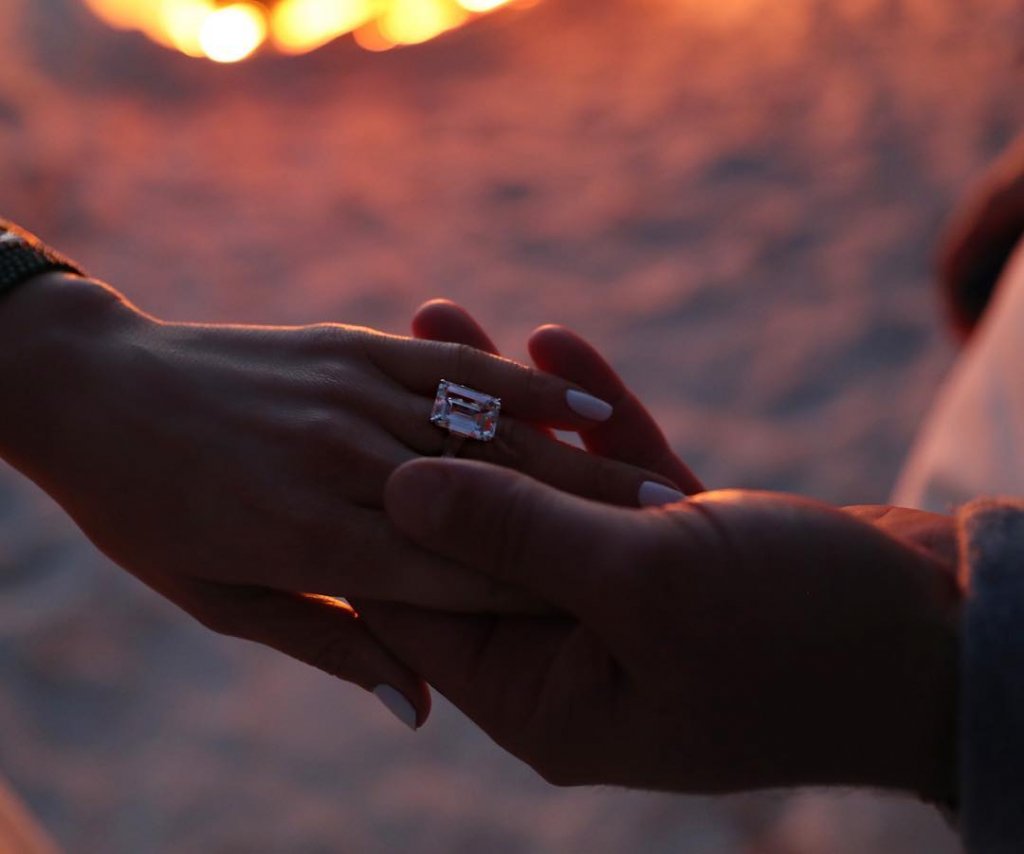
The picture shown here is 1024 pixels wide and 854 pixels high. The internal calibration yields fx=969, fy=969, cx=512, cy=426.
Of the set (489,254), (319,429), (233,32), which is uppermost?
(233,32)

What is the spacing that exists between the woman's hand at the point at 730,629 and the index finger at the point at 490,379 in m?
0.28

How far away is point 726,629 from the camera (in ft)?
2.61

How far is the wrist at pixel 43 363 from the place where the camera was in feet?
3.46

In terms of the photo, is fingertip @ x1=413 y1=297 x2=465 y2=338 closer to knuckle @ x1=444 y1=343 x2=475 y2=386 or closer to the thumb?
knuckle @ x1=444 y1=343 x2=475 y2=386

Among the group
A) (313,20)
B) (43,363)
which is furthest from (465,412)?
(313,20)

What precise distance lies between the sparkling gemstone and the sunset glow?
8.09 ft

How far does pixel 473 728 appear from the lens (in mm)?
1740

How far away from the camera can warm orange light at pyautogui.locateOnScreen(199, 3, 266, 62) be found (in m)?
3.21

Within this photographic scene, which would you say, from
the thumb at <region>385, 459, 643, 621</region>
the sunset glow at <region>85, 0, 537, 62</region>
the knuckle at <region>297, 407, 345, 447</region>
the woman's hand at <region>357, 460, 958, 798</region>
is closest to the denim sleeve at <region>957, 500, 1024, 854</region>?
the woman's hand at <region>357, 460, 958, 798</region>

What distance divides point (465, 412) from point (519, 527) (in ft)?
1.01

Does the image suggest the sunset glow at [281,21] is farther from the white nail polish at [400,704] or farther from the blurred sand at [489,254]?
the white nail polish at [400,704]

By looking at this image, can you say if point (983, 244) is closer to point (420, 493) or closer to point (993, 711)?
point (993, 711)

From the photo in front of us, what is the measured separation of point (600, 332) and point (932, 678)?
170cm

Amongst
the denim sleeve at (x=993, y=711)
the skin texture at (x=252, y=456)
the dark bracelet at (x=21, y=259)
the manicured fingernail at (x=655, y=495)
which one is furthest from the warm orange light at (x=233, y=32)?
the denim sleeve at (x=993, y=711)
